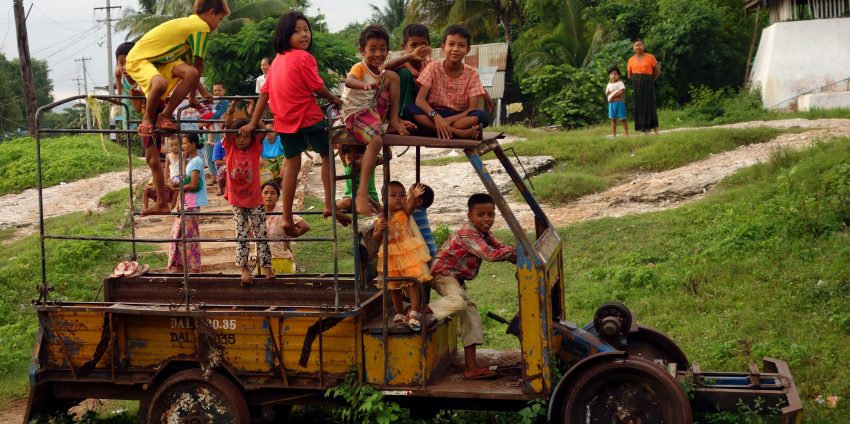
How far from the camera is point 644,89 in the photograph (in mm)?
16328

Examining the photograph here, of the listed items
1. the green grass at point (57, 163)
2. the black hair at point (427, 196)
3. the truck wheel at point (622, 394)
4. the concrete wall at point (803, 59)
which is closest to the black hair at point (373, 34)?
the black hair at point (427, 196)

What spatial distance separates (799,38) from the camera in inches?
816

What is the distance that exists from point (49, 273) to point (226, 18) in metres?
16.9

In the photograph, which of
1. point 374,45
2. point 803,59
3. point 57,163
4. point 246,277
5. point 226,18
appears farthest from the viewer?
point 226,18

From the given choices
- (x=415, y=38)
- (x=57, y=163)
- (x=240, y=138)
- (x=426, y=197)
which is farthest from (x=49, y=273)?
(x=57, y=163)

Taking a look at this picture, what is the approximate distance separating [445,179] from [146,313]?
31.8ft

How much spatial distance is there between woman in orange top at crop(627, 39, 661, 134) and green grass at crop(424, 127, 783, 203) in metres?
0.99

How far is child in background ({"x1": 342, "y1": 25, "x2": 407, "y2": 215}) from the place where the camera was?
5441mm

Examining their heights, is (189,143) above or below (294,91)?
below

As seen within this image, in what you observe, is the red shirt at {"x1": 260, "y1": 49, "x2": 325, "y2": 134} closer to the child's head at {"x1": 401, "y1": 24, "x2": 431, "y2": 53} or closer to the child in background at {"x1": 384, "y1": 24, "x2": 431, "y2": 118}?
the child in background at {"x1": 384, "y1": 24, "x2": 431, "y2": 118}

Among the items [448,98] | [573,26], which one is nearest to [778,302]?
[448,98]

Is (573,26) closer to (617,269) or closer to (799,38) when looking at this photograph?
(799,38)

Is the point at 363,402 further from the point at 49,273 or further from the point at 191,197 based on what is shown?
the point at 49,273

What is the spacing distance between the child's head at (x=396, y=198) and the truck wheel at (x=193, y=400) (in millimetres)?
1412
